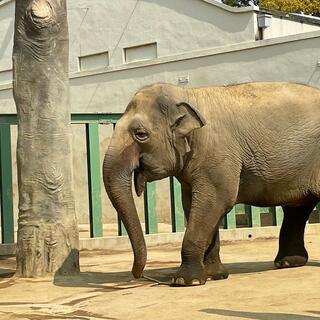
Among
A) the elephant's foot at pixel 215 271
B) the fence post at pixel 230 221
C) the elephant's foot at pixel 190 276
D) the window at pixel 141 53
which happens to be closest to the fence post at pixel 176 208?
the fence post at pixel 230 221

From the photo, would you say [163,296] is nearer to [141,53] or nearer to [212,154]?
[212,154]

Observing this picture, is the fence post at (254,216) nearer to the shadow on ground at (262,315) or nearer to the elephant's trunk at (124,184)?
the elephant's trunk at (124,184)

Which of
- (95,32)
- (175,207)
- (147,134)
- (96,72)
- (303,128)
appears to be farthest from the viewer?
(95,32)

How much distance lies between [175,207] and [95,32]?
12093mm

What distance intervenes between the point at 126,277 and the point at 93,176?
3.75 m

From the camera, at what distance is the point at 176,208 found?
41.8ft

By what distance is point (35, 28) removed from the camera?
8508 millimetres

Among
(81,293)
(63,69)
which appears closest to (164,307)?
(81,293)

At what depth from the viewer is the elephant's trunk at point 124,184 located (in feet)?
23.1

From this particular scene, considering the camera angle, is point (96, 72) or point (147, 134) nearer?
point (147, 134)

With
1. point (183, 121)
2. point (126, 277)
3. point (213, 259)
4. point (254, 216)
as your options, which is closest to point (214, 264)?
point (213, 259)

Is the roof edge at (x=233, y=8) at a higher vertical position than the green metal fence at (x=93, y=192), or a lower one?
higher

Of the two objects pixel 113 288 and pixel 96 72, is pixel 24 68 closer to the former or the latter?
pixel 113 288

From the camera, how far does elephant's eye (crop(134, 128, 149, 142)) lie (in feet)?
23.5
